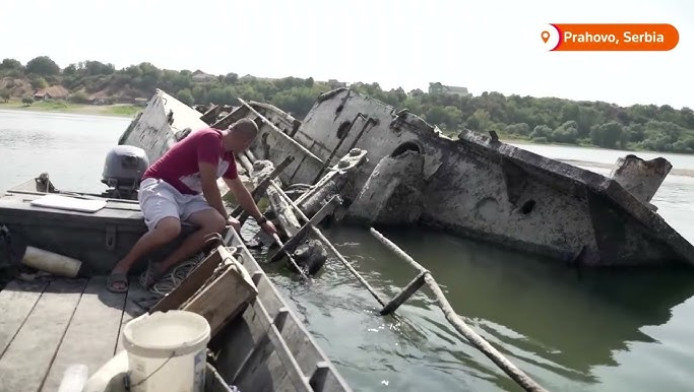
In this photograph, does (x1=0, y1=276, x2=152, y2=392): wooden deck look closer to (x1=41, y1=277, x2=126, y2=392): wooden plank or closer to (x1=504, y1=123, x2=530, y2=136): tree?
(x1=41, y1=277, x2=126, y2=392): wooden plank

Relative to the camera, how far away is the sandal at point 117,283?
4.11 meters

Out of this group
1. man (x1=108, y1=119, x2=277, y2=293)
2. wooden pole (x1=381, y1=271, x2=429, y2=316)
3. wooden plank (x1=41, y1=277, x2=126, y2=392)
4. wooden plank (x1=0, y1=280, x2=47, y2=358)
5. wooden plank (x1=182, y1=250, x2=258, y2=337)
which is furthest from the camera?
wooden pole (x1=381, y1=271, x2=429, y2=316)

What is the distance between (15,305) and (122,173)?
3.53 meters

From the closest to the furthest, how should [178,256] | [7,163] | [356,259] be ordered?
1. [178,256]
2. [356,259]
3. [7,163]

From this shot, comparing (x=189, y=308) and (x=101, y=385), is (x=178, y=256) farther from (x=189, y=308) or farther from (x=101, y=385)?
(x=101, y=385)

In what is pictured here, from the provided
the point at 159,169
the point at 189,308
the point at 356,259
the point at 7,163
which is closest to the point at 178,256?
the point at 159,169

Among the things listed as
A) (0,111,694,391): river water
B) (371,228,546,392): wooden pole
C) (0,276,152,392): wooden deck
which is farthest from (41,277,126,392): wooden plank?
(371,228,546,392): wooden pole

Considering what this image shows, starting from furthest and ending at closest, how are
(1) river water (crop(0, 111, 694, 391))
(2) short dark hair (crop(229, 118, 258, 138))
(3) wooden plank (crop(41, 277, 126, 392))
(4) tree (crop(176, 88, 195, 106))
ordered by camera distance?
(4) tree (crop(176, 88, 195, 106)), (1) river water (crop(0, 111, 694, 391)), (2) short dark hair (crop(229, 118, 258, 138)), (3) wooden plank (crop(41, 277, 126, 392))

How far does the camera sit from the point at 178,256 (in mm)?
4395

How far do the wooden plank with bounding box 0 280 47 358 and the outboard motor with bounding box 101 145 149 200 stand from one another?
118 inches

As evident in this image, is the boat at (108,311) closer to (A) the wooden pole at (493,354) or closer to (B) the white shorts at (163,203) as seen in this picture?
(B) the white shorts at (163,203)

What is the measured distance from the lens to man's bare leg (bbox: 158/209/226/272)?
438 cm

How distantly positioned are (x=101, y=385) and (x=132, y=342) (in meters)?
0.26

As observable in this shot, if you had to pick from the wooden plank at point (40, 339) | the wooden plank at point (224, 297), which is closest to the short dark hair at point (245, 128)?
the wooden plank at point (224, 297)
